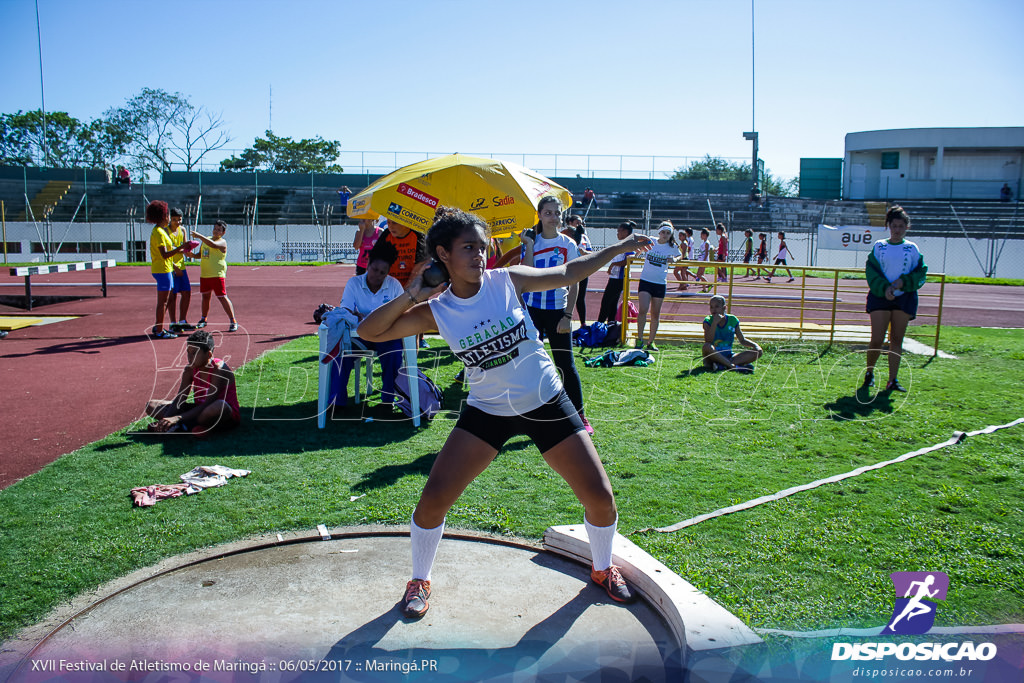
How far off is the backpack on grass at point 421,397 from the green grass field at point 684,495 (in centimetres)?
24

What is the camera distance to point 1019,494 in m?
5.42

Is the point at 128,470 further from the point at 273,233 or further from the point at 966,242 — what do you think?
the point at 966,242

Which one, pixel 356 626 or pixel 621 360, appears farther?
pixel 621 360

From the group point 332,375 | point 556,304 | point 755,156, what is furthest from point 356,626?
point 755,156

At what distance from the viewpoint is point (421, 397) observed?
298 inches

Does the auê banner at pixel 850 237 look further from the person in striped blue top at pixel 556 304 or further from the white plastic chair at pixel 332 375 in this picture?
the white plastic chair at pixel 332 375

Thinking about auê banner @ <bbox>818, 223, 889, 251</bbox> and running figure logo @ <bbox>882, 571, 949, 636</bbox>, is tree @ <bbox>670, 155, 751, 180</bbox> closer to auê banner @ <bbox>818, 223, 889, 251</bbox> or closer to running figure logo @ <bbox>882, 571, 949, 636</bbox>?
auê banner @ <bbox>818, 223, 889, 251</bbox>

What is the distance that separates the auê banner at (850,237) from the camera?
106ft

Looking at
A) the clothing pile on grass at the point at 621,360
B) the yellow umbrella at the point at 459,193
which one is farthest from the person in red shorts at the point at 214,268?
the clothing pile on grass at the point at 621,360

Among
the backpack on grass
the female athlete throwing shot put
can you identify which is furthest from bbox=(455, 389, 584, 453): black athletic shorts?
the backpack on grass

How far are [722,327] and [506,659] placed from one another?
779 centimetres

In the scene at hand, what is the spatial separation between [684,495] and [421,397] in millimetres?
3073

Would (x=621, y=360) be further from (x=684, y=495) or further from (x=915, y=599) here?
(x=915, y=599)

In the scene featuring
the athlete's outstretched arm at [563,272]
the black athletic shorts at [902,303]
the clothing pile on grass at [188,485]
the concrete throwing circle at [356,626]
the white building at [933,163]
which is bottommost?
the concrete throwing circle at [356,626]
